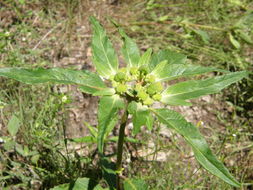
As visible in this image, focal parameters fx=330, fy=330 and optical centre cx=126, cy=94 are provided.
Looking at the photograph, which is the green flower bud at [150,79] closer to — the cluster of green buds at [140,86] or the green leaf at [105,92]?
the cluster of green buds at [140,86]

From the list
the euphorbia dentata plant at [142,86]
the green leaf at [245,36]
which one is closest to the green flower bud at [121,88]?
the euphorbia dentata plant at [142,86]

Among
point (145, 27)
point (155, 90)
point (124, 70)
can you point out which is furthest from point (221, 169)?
point (145, 27)

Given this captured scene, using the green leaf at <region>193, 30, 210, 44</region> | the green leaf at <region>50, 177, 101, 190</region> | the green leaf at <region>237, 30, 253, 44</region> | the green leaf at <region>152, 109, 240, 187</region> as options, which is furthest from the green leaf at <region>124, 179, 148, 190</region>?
the green leaf at <region>237, 30, 253, 44</region>

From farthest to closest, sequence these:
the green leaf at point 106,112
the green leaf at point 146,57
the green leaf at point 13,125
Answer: the green leaf at point 13,125
the green leaf at point 146,57
the green leaf at point 106,112

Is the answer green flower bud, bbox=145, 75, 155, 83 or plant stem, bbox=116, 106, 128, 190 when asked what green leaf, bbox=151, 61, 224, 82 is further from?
plant stem, bbox=116, 106, 128, 190

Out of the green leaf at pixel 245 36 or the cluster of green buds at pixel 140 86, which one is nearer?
the cluster of green buds at pixel 140 86

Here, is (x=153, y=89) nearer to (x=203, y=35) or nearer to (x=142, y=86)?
(x=142, y=86)
